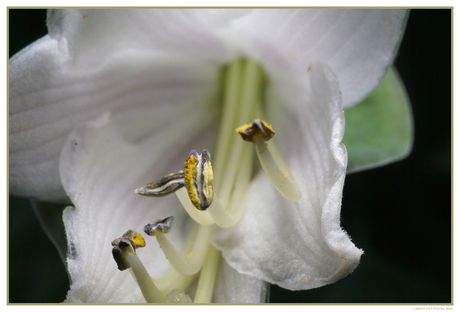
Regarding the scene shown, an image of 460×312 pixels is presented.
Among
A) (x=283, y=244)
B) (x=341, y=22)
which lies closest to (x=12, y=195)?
(x=283, y=244)


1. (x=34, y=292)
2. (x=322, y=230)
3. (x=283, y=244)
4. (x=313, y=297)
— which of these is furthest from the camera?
(x=313, y=297)

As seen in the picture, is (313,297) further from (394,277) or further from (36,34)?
(36,34)

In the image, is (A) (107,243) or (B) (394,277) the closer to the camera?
(A) (107,243)

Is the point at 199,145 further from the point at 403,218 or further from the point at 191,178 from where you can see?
the point at 403,218

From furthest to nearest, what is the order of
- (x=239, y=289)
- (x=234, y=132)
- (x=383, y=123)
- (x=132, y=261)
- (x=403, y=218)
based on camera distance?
1. (x=403, y=218)
2. (x=383, y=123)
3. (x=234, y=132)
4. (x=239, y=289)
5. (x=132, y=261)

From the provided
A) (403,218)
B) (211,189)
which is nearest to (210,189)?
(211,189)
